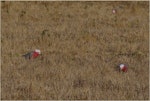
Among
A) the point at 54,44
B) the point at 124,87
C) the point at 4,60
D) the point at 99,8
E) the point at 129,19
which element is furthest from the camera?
the point at 99,8

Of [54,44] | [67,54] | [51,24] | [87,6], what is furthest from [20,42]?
[87,6]

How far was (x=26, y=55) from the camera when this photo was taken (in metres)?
8.22

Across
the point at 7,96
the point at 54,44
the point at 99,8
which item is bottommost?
the point at 7,96

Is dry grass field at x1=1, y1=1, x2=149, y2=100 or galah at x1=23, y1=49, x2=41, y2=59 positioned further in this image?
galah at x1=23, y1=49, x2=41, y2=59

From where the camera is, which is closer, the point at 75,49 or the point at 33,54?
the point at 33,54

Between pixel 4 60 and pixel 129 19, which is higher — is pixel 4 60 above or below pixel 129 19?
below

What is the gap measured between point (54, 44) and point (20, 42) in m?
0.65

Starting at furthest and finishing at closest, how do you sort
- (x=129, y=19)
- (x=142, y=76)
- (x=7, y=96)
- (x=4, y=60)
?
(x=129, y=19), (x=4, y=60), (x=142, y=76), (x=7, y=96)

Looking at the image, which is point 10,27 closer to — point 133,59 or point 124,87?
point 133,59

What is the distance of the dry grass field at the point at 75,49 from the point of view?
21.9ft

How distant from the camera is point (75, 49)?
8.78 meters

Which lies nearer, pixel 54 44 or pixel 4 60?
pixel 4 60

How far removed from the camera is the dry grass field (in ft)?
21.9

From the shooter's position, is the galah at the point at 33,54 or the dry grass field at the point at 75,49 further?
the galah at the point at 33,54
